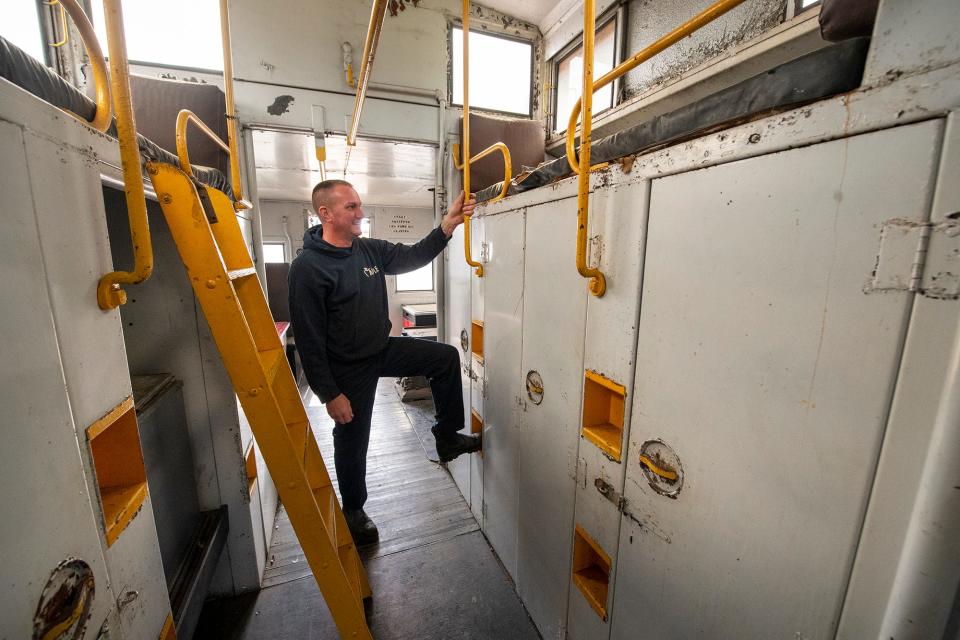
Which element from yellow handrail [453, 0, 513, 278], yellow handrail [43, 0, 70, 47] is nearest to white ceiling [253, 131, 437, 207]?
yellow handrail [453, 0, 513, 278]

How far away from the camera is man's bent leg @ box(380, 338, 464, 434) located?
2660 mm

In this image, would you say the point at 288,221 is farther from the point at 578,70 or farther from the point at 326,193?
the point at 578,70

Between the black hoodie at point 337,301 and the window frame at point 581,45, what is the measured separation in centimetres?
197

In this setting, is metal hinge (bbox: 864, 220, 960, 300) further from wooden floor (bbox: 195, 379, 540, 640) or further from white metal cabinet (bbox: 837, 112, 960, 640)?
wooden floor (bbox: 195, 379, 540, 640)

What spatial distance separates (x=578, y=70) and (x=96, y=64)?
363 centimetres

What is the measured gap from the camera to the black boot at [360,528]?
8.84 ft

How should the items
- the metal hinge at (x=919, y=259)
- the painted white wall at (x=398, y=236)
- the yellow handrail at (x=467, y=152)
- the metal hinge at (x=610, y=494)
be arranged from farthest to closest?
the painted white wall at (x=398, y=236) → the yellow handrail at (x=467, y=152) → the metal hinge at (x=610, y=494) → the metal hinge at (x=919, y=259)

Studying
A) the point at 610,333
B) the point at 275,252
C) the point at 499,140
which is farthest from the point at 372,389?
the point at 275,252

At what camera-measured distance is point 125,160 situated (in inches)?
37.8

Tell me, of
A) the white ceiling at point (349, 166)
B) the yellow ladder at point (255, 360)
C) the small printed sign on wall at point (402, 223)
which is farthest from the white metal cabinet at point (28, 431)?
the small printed sign on wall at point (402, 223)

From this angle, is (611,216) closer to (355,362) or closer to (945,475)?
(945,475)

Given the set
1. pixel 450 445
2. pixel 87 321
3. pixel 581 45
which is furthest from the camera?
pixel 581 45

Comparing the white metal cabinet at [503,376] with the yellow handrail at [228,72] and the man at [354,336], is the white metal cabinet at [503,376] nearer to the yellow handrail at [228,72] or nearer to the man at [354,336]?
the man at [354,336]

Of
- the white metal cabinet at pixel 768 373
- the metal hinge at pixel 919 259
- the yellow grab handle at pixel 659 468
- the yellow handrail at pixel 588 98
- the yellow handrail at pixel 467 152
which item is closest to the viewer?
the metal hinge at pixel 919 259
